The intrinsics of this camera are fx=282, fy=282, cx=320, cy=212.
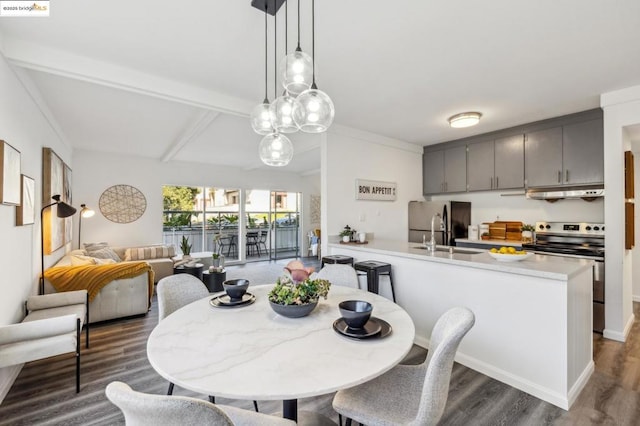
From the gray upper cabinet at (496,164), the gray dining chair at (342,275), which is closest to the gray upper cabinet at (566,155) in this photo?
the gray upper cabinet at (496,164)

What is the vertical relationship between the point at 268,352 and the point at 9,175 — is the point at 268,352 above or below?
below

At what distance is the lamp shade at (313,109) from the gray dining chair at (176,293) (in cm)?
138

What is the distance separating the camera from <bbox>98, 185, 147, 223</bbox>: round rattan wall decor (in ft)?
18.7

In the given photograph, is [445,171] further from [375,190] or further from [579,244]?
[579,244]

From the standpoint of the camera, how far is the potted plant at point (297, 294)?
1.46m

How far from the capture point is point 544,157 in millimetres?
3695

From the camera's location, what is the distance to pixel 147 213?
6121 mm

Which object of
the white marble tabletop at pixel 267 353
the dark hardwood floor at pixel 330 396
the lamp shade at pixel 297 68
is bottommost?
the dark hardwood floor at pixel 330 396

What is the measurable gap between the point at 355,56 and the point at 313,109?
40.4 inches

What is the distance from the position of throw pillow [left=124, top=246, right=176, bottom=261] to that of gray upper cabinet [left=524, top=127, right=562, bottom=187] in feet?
20.6

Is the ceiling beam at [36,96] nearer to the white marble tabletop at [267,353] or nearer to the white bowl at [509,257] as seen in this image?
the white marble tabletop at [267,353]

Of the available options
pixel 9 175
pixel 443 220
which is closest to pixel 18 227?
pixel 9 175

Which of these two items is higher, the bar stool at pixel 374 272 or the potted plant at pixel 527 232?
the potted plant at pixel 527 232

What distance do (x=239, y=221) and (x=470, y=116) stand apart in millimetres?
5818
